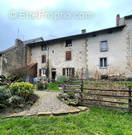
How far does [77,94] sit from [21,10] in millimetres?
10836

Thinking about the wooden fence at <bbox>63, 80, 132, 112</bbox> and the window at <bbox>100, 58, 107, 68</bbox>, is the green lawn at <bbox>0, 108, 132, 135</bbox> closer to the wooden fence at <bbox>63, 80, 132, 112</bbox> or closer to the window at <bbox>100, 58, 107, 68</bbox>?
the wooden fence at <bbox>63, 80, 132, 112</bbox>

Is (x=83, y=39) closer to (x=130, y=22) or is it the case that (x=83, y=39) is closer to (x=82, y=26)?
(x=82, y=26)

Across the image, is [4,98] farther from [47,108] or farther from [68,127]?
[68,127]

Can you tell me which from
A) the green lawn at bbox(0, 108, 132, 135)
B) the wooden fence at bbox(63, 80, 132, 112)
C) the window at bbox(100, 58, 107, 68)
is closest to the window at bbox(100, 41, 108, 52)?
the window at bbox(100, 58, 107, 68)

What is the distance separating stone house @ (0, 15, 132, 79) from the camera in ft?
40.1

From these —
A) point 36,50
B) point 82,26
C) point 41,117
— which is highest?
point 82,26

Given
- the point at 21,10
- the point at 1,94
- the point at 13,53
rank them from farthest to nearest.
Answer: the point at 13,53
the point at 21,10
the point at 1,94

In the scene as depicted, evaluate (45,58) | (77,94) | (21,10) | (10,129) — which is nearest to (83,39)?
(45,58)

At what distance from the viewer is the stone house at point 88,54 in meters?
12.2

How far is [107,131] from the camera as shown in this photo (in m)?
2.43

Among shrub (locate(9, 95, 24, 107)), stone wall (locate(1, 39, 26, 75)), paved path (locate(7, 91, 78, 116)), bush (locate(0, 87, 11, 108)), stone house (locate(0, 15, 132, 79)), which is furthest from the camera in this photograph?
stone wall (locate(1, 39, 26, 75))

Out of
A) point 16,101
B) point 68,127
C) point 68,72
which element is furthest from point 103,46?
point 68,127

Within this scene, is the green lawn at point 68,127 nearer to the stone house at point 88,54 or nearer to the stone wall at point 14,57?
the stone house at point 88,54

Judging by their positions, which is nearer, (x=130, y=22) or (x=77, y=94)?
(x=77, y=94)
